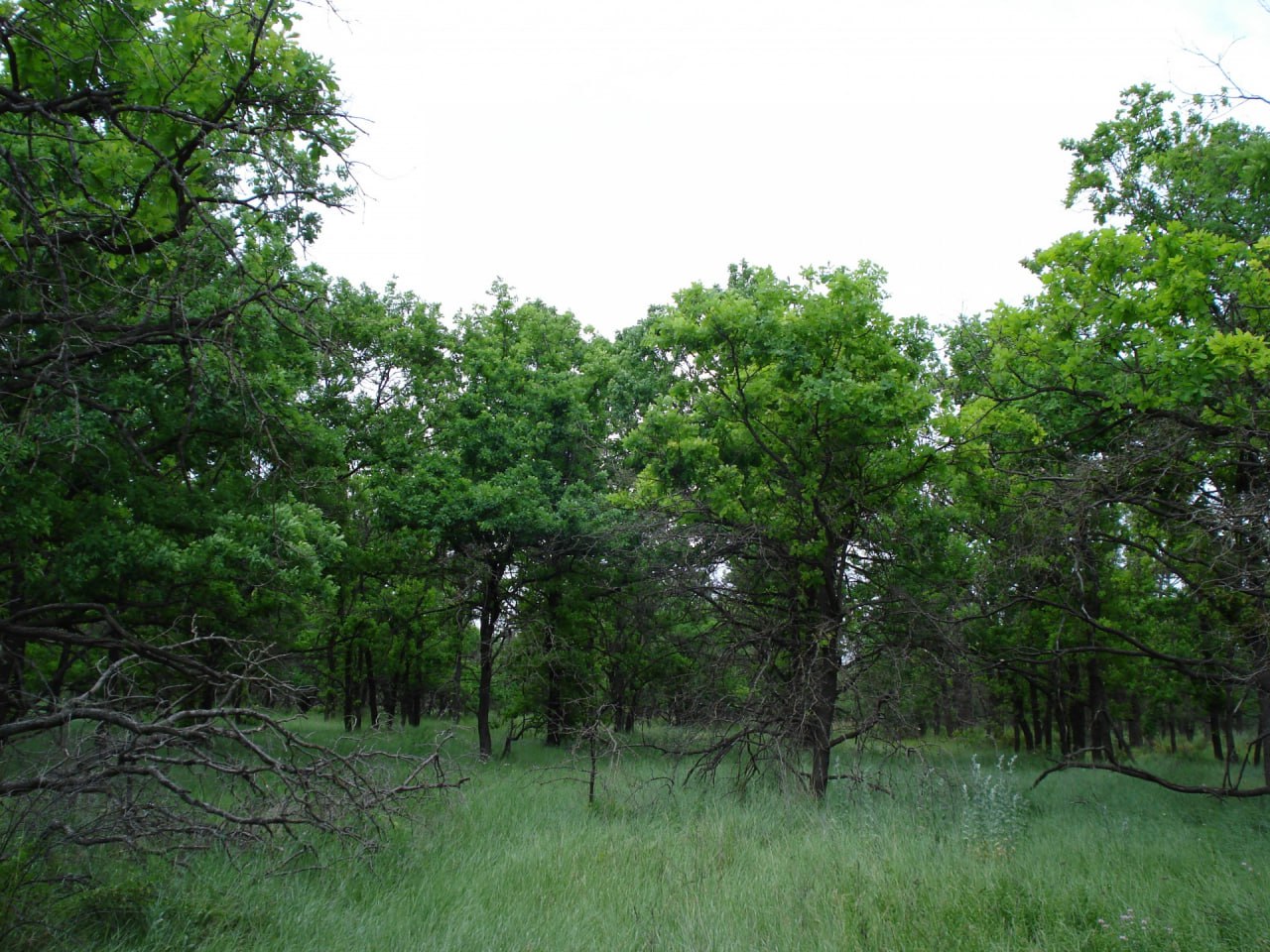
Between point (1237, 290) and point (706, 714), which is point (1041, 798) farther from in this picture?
point (1237, 290)

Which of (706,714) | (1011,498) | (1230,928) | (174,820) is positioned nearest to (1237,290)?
(1011,498)

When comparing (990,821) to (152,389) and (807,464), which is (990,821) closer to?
(807,464)

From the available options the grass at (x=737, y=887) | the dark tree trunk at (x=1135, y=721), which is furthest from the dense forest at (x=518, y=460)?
the dark tree trunk at (x=1135, y=721)

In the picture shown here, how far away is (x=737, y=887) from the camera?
18.8 ft

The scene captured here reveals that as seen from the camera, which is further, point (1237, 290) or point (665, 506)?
point (665, 506)

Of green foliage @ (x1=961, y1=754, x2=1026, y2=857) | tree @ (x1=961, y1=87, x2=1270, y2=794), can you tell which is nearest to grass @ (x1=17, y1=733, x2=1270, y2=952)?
green foliage @ (x1=961, y1=754, x2=1026, y2=857)

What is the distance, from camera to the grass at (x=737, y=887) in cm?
459

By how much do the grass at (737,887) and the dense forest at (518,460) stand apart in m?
0.59

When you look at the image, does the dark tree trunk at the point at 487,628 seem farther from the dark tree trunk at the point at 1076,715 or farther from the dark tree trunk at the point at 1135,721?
the dark tree trunk at the point at 1135,721

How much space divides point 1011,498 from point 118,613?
1268 centimetres

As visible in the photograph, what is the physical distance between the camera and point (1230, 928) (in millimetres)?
4793

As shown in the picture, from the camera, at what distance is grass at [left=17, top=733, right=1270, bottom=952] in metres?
4.59

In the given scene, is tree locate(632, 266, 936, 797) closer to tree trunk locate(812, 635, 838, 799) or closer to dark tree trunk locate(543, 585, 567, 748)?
tree trunk locate(812, 635, 838, 799)

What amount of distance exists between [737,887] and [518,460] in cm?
1171
